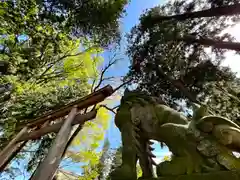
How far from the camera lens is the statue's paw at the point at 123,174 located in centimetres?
204

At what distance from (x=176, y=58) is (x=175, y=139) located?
16.7 feet

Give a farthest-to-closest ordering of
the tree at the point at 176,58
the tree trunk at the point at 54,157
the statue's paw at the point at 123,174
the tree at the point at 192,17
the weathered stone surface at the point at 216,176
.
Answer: the tree at the point at 176,58
the tree at the point at 192,17
the tree trunk at the point at 54,157
the statue's paw at the point at 123,174
the weathered stone surface at the point at 216,176

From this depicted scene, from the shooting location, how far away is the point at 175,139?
2.02 meters

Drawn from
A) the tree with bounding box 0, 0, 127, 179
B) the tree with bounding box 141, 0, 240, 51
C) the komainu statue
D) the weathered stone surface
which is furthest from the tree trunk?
the tree with bounding box 141, 0, 240, 51

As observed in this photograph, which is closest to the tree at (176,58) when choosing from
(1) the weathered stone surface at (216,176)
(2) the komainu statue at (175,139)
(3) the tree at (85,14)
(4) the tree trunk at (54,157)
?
(3) the tree at (85,14)

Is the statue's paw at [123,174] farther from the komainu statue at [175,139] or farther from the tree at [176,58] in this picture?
the tree at [176,58]

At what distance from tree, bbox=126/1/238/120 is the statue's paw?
4.36 meters

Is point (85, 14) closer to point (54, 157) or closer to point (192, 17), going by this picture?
point (192, 17)

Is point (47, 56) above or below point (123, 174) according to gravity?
above

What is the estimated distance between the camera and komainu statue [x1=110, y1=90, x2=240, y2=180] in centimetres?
180

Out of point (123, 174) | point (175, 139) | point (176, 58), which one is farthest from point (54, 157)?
point (176, 58)

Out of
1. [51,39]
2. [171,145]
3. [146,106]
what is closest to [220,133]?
[171,145]

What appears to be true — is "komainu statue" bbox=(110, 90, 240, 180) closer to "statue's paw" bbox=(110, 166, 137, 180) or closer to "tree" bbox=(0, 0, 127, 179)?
"statue's paw" bbox=(110, 166, 137, 180)

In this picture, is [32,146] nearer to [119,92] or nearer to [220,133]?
[119,92]
